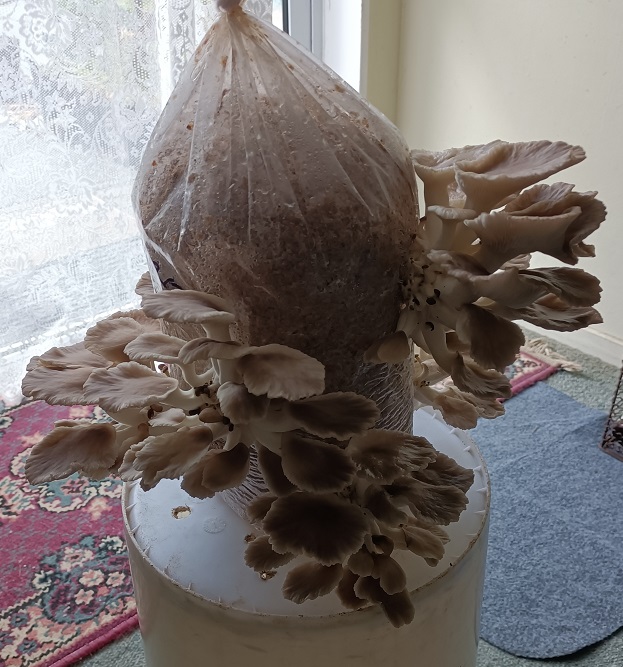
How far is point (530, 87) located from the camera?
1.50m

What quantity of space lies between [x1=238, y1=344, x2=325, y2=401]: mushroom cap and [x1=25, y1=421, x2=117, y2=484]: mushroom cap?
107 millimetres

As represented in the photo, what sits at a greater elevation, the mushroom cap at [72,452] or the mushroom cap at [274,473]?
the mushroom cap at [72,452]

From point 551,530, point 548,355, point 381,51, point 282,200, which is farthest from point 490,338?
point 381,51

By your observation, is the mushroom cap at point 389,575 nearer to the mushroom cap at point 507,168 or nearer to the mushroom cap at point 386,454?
the mushroom cap at point 386,454

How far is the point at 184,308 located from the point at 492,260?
0.18 m

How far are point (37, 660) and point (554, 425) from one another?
3.13ft

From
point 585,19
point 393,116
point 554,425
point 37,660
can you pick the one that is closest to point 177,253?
point 37,660

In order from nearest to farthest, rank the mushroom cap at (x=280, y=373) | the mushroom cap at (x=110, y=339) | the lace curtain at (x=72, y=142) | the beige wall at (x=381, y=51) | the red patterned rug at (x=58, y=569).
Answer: the mushroom cap at (x=280, y=373) → the mushroom cap at (x=110, y=339) → the red patterned rug at (x=58, y=569) → the lace curtain at (x=72, y=142) → the beige wall at (x=381, y=51)

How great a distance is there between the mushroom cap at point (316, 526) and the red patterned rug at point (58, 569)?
2.23ft

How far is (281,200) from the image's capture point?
42 cm

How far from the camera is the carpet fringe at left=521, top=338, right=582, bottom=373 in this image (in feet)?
4.98

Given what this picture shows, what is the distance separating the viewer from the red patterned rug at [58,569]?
0.94m

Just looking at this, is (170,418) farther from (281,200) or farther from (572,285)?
(572,285)

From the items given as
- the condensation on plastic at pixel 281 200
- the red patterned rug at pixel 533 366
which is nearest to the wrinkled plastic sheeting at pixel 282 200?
the condensation on plastic at pixel 281 200
